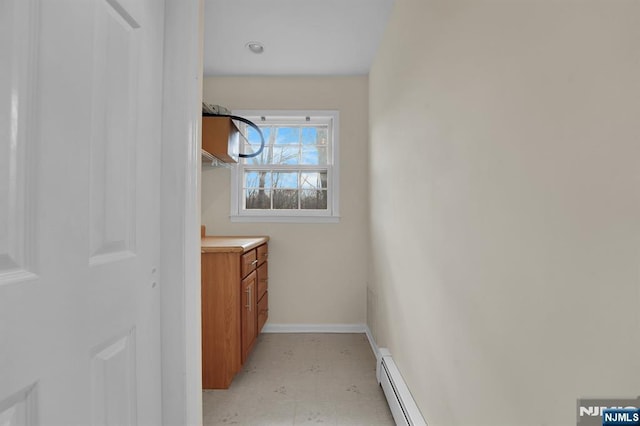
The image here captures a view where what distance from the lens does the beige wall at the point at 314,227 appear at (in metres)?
3.13

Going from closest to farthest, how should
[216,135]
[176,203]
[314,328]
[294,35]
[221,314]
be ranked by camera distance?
[176,203] < [221,314] < [294,35] < [216,135] < [314,328]

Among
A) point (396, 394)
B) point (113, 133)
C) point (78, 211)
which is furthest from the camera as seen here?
point (396, 394)

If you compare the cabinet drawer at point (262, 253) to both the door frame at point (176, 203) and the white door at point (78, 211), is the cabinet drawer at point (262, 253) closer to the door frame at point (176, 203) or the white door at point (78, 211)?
the door frame at point (176, 203)

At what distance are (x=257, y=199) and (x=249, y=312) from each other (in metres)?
1.29

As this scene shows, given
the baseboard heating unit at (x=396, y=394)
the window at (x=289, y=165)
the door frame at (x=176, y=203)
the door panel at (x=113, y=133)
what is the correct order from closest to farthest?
the door panel at (x=113, y=133) < the door frame at (x=176, y=203) < the baseboard heating unit at (x=396, y=394) < the window at (x=289, y=165)

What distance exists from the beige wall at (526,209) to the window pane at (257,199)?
2018mm

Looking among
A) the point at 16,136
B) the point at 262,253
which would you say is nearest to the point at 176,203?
the point at 16,136

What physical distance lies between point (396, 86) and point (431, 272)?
1.23 meters

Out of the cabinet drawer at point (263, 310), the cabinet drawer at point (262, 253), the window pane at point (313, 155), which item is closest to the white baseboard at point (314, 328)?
the cabinet drawer at point (263, 310)

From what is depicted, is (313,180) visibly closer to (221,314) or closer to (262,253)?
(262,253)

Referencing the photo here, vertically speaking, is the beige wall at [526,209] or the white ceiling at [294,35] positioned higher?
the white ceiling at [294,35]

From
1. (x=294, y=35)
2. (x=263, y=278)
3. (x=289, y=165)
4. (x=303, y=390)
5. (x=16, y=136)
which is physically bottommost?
(x=303, y=390)

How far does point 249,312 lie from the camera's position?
231 cm

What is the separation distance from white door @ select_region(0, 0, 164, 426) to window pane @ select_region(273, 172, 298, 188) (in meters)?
2.26
